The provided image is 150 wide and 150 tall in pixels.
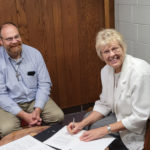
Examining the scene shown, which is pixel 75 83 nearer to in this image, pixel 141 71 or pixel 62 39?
pixel 62 39

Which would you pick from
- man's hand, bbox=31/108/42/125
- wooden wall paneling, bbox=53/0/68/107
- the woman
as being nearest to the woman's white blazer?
the woman

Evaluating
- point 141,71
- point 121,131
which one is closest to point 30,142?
point 121,131

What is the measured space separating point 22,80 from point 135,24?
4.17 ft

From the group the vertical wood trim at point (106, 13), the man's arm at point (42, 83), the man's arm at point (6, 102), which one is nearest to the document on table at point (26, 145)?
the man's arm at point (6, 102)

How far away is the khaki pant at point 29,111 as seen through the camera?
79.0 inches

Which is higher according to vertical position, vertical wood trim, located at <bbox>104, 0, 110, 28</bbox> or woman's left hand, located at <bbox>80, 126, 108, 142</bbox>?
vertical wood trim, located at <bbox>104, 0, 110, 28</bbox>

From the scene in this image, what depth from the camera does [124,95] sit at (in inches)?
60.9

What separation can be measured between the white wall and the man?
0.99m

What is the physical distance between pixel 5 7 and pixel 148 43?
4.76 feet

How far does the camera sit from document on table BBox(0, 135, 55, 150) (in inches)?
54.7

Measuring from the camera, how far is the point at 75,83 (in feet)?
9.57

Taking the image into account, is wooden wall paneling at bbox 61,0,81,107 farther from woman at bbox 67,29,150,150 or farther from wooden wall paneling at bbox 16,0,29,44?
woman at bbox 67,29,150,150

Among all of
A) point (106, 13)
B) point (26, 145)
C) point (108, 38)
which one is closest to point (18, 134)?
point (26, 145)

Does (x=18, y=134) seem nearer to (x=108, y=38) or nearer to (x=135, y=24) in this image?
(x=108, y=38)
